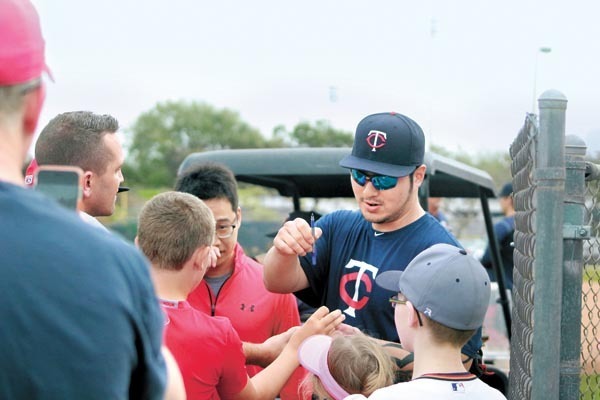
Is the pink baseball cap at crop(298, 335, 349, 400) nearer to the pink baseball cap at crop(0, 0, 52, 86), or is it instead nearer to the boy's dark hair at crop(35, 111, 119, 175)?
the boy's dark hair at crop(35, 111, 119, 175)

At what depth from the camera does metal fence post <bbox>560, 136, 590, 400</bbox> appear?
2940 millimetres

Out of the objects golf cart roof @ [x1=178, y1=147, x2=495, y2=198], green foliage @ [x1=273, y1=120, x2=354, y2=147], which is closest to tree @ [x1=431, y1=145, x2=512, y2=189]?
green foliage @ [x1=273, y1=120, x2=354, y2=147]

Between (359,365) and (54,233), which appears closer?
(54,233)

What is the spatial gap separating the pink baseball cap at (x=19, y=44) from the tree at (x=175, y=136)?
73.0 metres

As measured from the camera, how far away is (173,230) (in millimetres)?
3045

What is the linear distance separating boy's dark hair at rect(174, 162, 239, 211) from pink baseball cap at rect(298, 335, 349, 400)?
1393mm

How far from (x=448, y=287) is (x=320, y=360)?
0.60m

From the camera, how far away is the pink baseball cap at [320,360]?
3.05 metres

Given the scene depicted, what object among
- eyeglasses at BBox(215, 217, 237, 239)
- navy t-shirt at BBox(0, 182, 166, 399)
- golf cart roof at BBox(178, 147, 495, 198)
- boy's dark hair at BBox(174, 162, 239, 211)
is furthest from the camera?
golf cart roof at BBox(178, 147, 495, 198)

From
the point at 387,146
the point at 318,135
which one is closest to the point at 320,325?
the point at 387,146

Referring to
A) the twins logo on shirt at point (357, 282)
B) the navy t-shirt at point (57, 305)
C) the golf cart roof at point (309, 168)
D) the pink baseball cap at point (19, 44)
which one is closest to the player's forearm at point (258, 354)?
the twins logo on shirt at point (357, 282)

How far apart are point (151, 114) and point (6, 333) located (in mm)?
88077

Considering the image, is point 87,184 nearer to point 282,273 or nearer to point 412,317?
point 282,273

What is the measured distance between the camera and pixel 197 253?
121 inches
